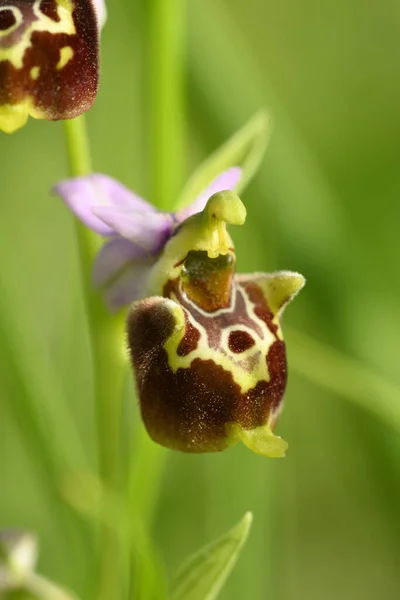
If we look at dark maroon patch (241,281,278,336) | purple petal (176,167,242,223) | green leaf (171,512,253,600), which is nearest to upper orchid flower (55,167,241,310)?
purple petal (176,167,242,223)

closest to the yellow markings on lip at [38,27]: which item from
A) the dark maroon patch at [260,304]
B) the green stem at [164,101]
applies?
the dark maroon patch at [260,304]

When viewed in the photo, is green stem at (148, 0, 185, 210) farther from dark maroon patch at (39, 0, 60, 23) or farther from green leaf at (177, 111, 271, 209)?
dark maroon patch at (39, 0, 60, 23)

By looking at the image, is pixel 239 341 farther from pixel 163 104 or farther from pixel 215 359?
pixel 163 104

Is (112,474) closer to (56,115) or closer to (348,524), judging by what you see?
(56,115)

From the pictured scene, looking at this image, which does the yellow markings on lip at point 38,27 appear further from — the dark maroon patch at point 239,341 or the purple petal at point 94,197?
the dark maroon patch at point 239,341

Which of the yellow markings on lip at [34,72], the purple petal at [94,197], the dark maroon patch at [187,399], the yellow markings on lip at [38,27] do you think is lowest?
the dark maroon patch at [187,399]

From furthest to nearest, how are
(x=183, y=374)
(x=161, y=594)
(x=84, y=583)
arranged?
1. (x=84, y=583)
2. (x=161, y=594)
3. (x=183, y=374)


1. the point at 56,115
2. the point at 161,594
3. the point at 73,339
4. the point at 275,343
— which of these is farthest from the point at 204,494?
the point at 56,115
